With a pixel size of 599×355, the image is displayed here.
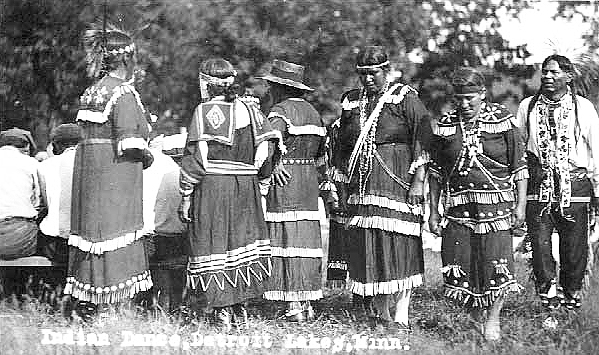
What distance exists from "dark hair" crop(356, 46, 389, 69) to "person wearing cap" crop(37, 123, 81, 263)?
2.01m

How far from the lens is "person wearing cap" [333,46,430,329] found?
565cm

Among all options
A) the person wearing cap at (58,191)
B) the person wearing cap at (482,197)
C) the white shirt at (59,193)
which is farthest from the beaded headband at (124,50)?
the person wearing cap at (482,197)

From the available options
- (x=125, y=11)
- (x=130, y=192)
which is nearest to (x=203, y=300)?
(x=130, y=192)

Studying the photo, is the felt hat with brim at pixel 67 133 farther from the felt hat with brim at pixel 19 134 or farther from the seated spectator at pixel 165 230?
the seated spectator at pixel 165 230

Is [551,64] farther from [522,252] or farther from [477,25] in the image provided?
[522,252]

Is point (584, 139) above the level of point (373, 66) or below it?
below

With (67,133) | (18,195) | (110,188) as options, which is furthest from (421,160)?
(18,195)

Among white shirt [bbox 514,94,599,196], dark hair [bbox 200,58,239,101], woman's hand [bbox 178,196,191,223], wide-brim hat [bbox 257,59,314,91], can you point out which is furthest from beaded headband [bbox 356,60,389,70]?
woman's hand [bbox 178,196,191,223]

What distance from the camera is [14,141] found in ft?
20.5

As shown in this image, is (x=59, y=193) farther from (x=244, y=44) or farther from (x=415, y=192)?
(x=415, y=192)

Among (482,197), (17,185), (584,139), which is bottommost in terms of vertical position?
(482,197)

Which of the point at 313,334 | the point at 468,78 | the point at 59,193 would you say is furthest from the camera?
the point at 59,193

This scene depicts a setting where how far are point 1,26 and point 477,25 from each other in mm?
3292

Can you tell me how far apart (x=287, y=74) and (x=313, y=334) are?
1.81 m
